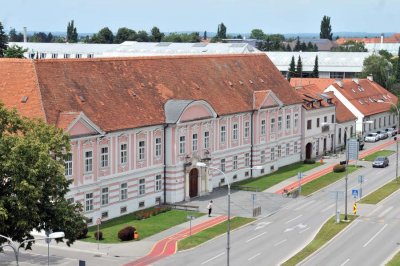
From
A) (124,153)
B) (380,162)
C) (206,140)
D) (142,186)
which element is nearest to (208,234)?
(142,186)

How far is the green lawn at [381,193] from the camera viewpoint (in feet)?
255

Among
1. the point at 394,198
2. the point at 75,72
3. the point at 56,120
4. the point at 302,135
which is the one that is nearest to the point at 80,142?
the point at 56,120

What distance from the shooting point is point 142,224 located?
2628 inches

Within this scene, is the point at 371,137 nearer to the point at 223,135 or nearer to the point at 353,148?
the point at 353,148

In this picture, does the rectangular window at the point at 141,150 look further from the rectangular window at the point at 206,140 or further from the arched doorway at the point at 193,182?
the rectangular window at the point at 206,140

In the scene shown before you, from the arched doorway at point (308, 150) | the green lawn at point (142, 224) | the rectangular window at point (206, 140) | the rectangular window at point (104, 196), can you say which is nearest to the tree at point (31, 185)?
the green lawn at point (142, 224)

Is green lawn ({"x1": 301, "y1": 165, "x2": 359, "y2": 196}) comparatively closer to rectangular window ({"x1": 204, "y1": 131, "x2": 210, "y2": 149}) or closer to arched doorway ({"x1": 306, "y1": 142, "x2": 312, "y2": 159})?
arched doorway ({"x1": 306, "y1": 142, "x2": 312, "y2": 159})

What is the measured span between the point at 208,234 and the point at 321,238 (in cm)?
878

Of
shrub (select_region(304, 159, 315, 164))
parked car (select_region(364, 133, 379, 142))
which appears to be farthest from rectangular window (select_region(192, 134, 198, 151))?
parked car (select_region(364, 133, 379, 142))

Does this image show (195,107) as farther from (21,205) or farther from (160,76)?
(21,205)

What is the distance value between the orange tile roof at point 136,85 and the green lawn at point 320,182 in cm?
1065

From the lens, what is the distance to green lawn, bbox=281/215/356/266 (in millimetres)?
55728

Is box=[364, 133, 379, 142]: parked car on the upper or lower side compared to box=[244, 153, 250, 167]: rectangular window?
lower

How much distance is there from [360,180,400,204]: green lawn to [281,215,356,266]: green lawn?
26.1ft
